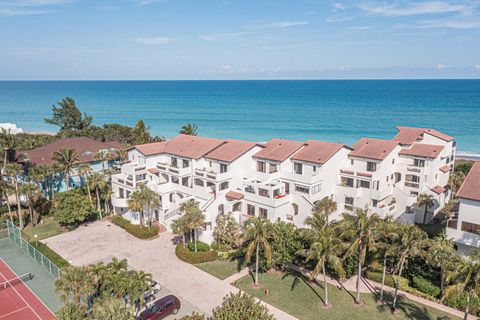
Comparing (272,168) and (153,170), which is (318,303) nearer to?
(272,168)

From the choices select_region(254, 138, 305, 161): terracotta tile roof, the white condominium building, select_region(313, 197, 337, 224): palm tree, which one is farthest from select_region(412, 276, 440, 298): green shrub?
select_region(254, 138, 305, 161): terracotta tile roof

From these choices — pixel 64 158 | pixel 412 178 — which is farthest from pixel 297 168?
pixel 64 158

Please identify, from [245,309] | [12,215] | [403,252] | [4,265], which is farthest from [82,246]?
[403,252]

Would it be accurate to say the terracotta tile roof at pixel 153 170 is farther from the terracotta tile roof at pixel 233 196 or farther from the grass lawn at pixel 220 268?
the grass lawn at pixel 220 268

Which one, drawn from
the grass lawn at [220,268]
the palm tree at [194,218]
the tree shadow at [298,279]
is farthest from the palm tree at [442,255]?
the palm tree at [194,218]

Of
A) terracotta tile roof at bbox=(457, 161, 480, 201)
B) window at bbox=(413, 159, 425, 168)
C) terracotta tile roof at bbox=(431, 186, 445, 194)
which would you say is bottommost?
terracotta tile roof at bbox=(431, 186, 445, 194)

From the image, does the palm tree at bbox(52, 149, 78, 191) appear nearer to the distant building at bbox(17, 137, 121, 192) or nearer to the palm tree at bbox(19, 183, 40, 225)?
the palm tree at bbox(19, 183, 40, 225)
